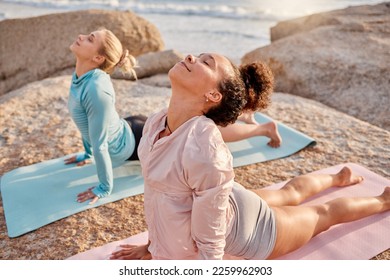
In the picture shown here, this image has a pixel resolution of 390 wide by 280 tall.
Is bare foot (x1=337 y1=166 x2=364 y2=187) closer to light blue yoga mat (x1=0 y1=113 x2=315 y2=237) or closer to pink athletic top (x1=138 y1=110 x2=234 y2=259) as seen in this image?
light blue yoga mat (x1=0 y1=113 x2=315 y2=237)

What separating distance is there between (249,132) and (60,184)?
150 cm

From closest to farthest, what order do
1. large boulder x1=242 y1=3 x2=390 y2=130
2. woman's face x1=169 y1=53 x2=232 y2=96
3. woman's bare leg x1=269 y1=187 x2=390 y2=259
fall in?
1. woman's face x1=169 y1=53 x2=232 y2=96
2. woman's bare leg x1=269 y1=187 x2=390 y2=259
3. large boulder x1=242 y1=3 x2=390 y2=130

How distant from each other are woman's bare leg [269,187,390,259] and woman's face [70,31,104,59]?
156 cm

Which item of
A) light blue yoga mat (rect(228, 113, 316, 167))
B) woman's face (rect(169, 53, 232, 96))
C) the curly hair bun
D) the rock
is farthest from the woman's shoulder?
the rock

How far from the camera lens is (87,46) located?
2.77 m

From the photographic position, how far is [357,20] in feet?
21.1

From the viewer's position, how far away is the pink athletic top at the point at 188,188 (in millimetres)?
1591

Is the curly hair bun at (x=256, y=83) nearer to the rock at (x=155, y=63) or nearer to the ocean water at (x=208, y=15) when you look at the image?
the rock at (x=155, y=63)

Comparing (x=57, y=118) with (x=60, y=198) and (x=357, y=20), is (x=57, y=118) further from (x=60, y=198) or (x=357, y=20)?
(x=357, y=20)

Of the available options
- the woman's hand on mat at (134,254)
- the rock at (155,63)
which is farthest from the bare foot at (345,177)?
the rock at (155,63)

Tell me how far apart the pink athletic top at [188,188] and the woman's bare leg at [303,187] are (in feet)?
2.12

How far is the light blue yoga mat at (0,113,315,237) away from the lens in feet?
Result: 8.80
